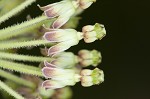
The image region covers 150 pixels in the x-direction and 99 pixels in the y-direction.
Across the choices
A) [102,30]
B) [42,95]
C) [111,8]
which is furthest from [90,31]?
[111,8]

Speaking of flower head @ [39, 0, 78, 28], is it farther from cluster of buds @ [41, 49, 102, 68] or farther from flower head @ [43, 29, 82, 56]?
cluster of buds @ [41, 49, 102, 68]

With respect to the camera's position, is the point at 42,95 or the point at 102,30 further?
the point at 42,95

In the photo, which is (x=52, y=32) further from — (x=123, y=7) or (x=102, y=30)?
(x=123, y=7)

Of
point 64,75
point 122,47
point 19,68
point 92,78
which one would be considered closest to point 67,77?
point 64,75

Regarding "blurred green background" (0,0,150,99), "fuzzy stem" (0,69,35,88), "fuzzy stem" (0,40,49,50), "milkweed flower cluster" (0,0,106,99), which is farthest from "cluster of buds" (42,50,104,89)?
"blurred green background" (0,0,150,99)

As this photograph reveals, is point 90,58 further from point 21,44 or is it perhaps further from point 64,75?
point 21,44

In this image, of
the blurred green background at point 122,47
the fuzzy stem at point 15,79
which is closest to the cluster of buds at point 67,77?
the fuzzy stem at point 15,79

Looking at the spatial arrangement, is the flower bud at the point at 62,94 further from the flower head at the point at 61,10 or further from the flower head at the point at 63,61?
the flower head at the point at 61,10
